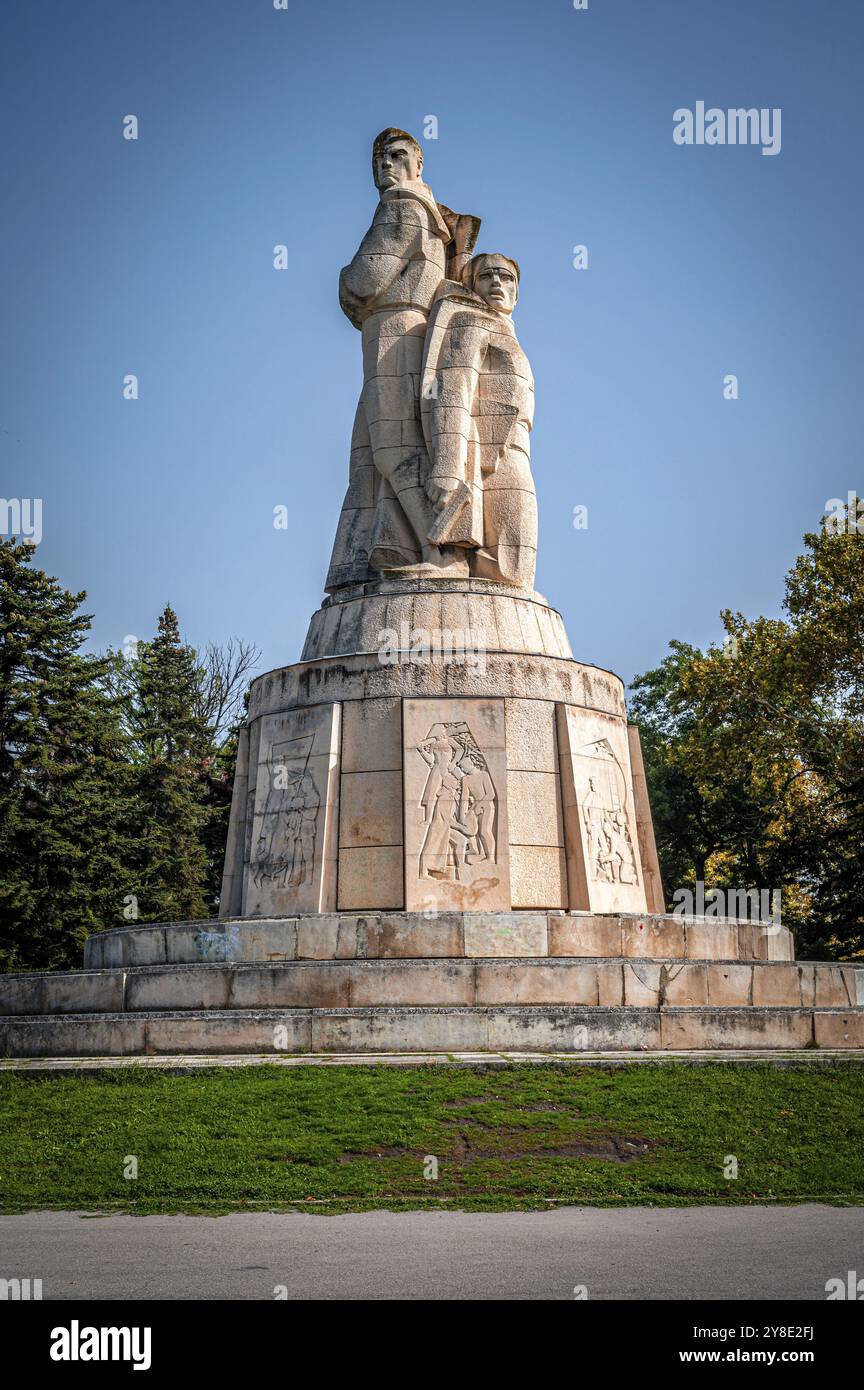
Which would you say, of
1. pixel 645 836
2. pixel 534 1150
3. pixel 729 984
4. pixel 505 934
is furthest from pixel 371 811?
pixel 534 1150

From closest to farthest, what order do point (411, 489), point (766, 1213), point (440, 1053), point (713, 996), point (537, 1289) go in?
point (537, 1289) < point (766, 1213) < point (440, 1053) < point (713, 996) < point (411, 489)

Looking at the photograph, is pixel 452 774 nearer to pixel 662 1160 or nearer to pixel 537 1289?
pixel 662 1160

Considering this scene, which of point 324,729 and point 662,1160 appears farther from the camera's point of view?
point 324,729

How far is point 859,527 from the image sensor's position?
30.1 m

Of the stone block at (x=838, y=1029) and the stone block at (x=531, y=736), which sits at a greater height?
the stone block at (x=531, y=736)

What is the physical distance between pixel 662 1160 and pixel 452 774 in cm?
727

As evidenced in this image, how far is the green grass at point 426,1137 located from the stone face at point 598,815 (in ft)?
16.8

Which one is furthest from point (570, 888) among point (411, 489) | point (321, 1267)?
point (321, 1267)

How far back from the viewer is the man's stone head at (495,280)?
19.1 metres

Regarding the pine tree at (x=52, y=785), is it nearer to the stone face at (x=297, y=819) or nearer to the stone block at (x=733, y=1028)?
the stone face at (x=297, y=819)

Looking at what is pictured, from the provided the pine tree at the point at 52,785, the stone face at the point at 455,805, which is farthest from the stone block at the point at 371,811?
the pine tree at the point at 52,785

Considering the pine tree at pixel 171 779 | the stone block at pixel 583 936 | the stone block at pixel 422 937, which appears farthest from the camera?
the pine tree at pixel 171 779

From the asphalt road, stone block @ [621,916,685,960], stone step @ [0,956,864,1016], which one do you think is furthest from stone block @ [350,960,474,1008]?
the asphalt road

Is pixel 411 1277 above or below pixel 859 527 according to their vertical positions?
below
